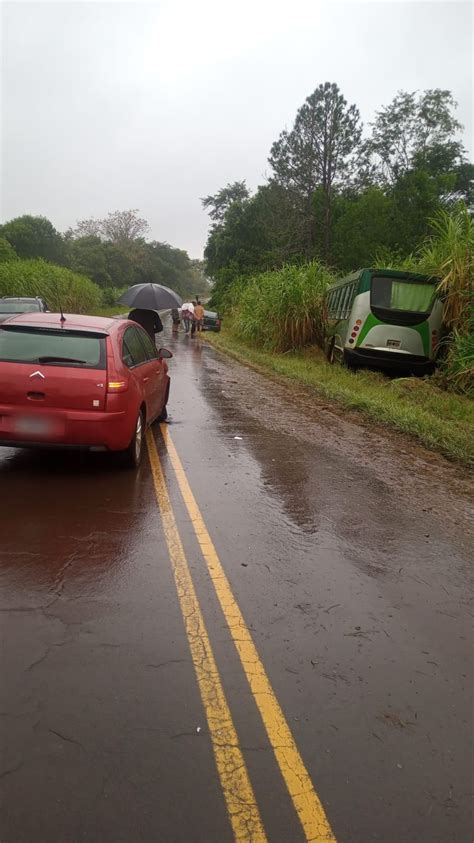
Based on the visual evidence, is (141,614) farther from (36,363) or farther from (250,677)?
(36,363)

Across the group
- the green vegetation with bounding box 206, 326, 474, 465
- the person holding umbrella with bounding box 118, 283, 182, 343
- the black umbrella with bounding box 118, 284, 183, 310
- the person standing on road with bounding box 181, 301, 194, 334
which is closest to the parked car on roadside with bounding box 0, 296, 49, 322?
the person holding umbrella with bounding box 118, 283, 182, 343

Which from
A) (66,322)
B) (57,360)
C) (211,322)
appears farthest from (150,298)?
(211,322)

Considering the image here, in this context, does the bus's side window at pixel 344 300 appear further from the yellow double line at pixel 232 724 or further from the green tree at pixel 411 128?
the green tree at pixel 411 128

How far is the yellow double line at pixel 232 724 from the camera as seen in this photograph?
6.89 ft

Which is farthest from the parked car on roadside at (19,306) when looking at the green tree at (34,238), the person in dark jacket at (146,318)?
the green tree at (34,238)

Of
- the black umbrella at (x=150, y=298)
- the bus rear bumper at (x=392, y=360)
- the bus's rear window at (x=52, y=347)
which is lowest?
the bus rear bumper at (x=392, y=360)

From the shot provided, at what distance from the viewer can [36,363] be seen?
5.66 meters

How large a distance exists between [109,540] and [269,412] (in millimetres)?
6519

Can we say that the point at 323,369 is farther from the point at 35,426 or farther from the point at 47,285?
the point at 47,285

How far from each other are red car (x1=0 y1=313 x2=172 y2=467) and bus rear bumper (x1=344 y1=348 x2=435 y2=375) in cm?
855

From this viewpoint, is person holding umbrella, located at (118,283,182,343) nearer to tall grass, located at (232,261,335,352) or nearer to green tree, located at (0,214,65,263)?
tall grass, located at (232,261,335,352)

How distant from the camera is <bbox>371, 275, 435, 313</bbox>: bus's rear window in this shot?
1325 centimetres

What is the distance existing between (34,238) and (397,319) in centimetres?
6050

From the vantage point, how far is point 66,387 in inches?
219
